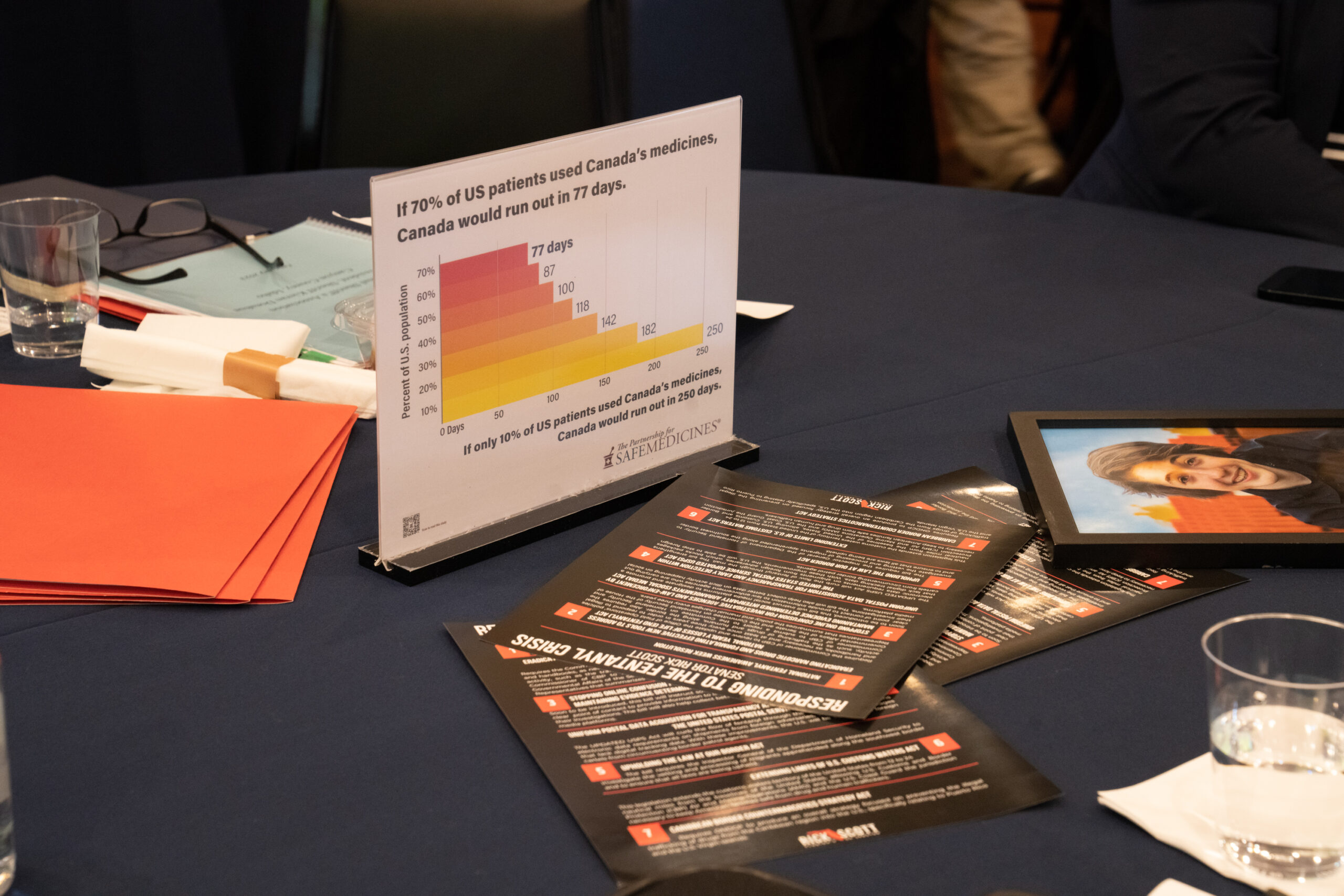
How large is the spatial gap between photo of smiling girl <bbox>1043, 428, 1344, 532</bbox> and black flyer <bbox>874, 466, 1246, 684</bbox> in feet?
0.11

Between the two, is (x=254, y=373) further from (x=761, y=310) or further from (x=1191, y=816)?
(x=1191, y=816)

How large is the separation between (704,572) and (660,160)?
1.00 ft

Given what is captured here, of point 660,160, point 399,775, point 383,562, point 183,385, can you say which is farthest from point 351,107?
point 399,775

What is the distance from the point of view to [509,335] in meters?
0.84

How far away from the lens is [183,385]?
3.39 ft

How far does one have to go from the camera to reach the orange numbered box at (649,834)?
572mm

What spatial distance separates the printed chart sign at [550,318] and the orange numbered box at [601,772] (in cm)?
25

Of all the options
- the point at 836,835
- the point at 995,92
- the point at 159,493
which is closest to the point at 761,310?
the point at 159,493

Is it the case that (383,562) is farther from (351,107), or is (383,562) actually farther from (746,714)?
(351,107)

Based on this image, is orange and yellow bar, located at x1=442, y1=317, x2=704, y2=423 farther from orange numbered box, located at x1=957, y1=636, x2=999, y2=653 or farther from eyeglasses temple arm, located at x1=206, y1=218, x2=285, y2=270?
eyeglasses temple arm, located at x1=206, y1=218, x2=285, y2=270

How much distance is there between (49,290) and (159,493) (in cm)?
39

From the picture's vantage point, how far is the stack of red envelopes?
0.78 metres

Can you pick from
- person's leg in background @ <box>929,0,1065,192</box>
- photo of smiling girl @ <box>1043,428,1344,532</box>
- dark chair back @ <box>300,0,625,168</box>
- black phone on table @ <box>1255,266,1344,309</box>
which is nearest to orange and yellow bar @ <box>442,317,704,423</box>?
photo of smiling girl @ <box>1043,428,1344,532</box>

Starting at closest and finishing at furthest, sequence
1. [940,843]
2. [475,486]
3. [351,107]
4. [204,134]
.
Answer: [940,843] < [475,486] < [351,107] < [204,134]
